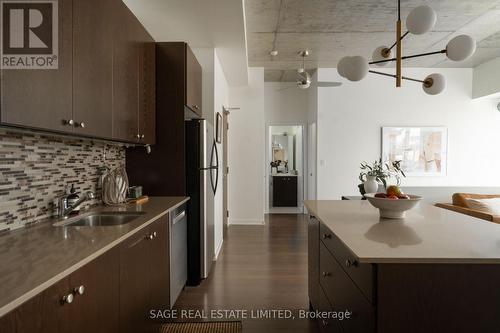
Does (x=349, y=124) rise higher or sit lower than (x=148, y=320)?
higher

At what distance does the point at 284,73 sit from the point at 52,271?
564 centimetres

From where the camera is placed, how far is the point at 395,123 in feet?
18.2

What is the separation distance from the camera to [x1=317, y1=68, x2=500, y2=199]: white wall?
554 cm

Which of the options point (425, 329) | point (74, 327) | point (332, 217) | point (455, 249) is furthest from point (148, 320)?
point (455, 249)

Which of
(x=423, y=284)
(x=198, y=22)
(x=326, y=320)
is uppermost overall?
(x=198, y=22)

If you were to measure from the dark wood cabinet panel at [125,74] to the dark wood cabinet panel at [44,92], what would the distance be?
0.48 meters

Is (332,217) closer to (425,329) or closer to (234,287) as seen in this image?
(425,329)

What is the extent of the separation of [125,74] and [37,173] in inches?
33.8

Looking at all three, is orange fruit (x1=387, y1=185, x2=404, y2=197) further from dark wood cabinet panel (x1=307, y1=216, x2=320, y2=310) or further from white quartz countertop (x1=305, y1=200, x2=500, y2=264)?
dark wood cabinet panel (x1=307, y1=216, x2=320, y2=310)

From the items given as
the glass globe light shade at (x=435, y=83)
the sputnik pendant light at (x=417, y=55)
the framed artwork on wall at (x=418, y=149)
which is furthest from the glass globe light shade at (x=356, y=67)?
the framed artwork on wall at (x=418, y=149)

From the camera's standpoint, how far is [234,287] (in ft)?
9.07

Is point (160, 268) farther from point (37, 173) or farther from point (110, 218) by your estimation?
point (37, 173)

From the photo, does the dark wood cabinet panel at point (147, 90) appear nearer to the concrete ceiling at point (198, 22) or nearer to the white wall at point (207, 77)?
the concrete ceiling at point (198, 22)

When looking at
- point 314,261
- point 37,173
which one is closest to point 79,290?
point 37,173
